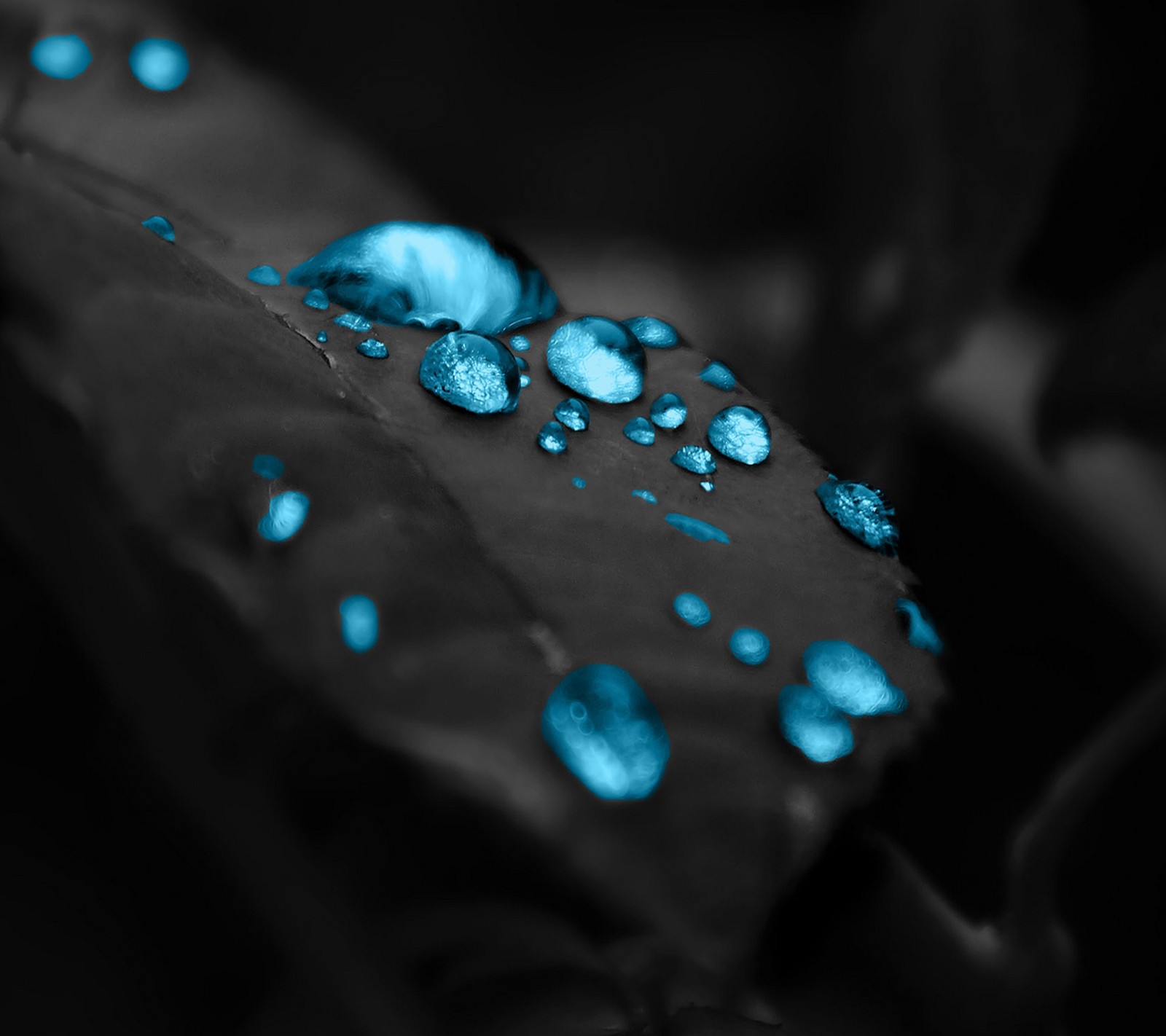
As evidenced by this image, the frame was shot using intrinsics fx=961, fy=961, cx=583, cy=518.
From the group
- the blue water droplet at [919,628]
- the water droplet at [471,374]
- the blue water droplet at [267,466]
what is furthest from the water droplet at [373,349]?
the blue water droplet at [919,628]

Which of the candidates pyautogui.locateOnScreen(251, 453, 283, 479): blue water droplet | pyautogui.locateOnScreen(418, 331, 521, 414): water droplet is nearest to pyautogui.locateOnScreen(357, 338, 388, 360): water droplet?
pyautogui.locateOnScreen(418, 331, 521, 414): water droplet

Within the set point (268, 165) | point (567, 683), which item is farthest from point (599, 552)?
point (268, 165)

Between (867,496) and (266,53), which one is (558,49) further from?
(867,496)

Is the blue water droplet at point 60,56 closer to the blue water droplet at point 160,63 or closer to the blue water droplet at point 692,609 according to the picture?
the blue water droplet at point 160,63

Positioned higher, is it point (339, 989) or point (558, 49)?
point (558, 49)

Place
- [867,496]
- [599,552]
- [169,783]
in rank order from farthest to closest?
[867,496], [599,552], [169,783]

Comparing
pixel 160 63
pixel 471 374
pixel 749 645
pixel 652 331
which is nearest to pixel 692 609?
pixel 749 645
